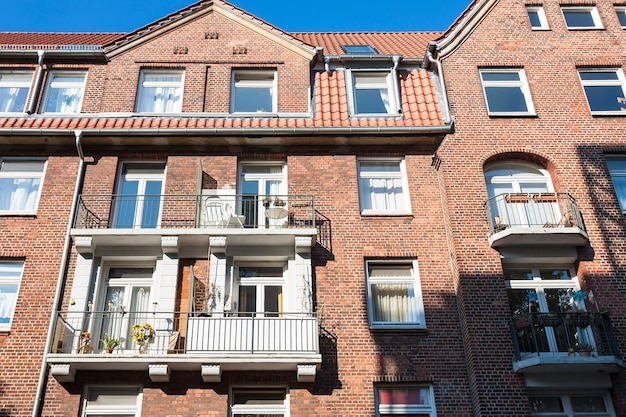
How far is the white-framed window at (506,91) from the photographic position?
17.2 meters

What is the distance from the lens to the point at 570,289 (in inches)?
583

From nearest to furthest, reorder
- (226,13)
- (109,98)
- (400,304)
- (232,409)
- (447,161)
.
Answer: (232,409) < (400,304) < (447,161) < (109,98) < (226,13)

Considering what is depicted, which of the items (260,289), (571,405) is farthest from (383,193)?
(571,405)

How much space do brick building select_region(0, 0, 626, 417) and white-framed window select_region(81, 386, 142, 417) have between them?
0.05m

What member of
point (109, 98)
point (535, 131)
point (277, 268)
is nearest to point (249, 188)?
point (277, 268)

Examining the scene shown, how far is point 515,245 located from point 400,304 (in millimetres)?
3045

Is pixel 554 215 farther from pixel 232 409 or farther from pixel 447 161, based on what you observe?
pixel 232 409

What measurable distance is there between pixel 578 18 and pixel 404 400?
12.9 m

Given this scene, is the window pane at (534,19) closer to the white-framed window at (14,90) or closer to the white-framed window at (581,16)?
the white-framed window at (581,16)

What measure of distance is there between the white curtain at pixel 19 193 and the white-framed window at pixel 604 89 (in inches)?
583

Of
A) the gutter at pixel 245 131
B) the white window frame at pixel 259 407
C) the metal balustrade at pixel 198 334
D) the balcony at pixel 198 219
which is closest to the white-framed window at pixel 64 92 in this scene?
the gutter at pixel 245 131

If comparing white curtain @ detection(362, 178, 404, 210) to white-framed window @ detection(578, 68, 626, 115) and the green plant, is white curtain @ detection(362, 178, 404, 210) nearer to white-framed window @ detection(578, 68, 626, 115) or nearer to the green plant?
white-framed window @ detection(578, 68, 626, 115)

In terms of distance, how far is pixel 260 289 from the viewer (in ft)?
49.0

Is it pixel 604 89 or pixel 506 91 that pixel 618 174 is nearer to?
pixel 604 89
